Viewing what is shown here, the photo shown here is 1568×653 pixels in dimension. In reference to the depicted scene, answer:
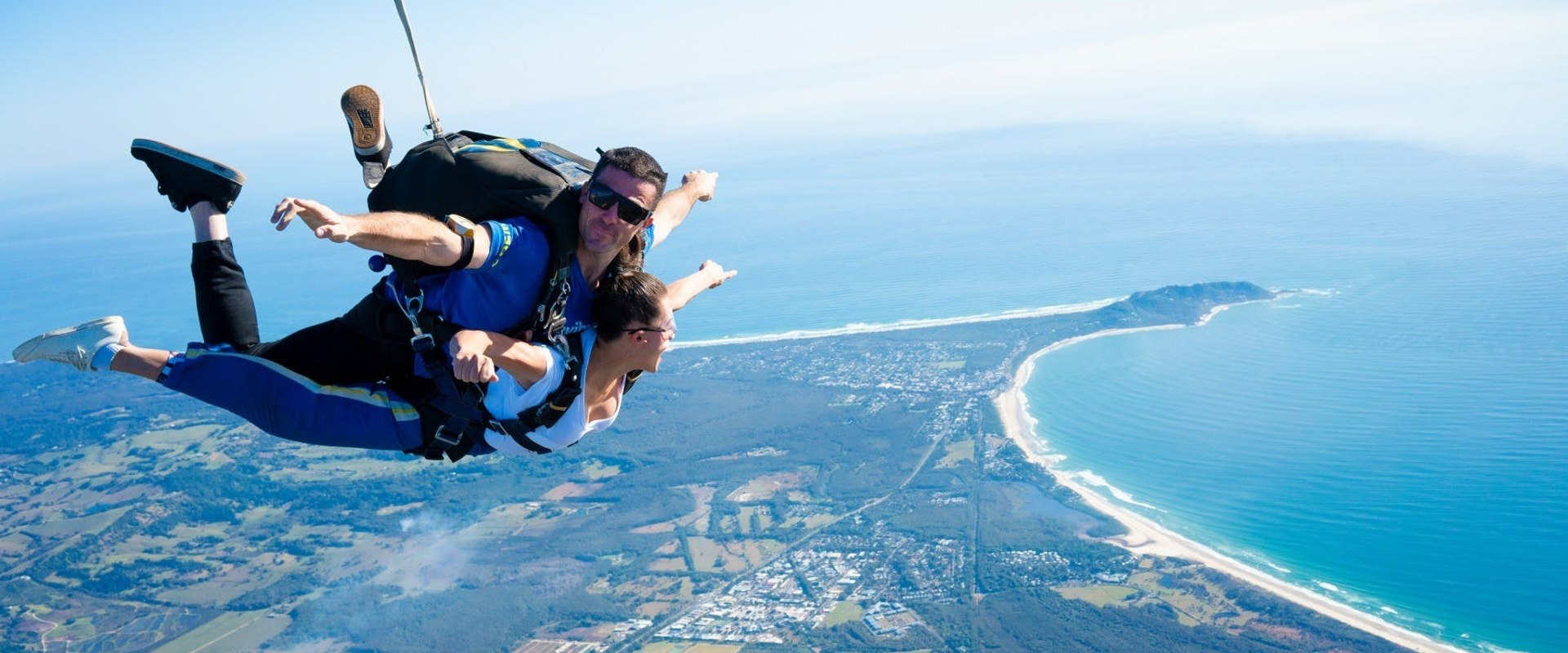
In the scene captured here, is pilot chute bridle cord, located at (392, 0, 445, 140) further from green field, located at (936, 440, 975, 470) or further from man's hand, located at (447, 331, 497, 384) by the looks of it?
green field, located at (936, 440, 975, 470)

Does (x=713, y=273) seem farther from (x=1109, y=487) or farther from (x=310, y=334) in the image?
(x=1109, y=487)

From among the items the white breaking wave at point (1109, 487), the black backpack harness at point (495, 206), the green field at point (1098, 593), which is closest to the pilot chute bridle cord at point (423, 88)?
the black backpack harness at point (495, 206)

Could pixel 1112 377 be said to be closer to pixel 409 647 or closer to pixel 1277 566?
pixel 1277 566

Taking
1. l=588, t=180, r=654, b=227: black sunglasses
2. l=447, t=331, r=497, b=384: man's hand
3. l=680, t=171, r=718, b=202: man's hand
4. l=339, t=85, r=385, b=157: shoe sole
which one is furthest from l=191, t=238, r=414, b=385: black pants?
l=680, t=171, r=718, b=202: man's hand

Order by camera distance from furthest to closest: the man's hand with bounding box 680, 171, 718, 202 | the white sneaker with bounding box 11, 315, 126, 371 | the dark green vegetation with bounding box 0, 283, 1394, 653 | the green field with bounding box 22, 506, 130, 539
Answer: the green field with bounding box 22, 506, 130, 539 → the dark green vegetation with bounding box 0, 283, 1394, 653 → the man's hand with bounding box 680, 171, 718, 202 → the white sneaker with bounding box 11, 315, 126, 371

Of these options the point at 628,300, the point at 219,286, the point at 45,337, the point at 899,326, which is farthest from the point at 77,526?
the point at 628,300

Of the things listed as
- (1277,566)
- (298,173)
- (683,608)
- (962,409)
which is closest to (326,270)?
(962,409)
